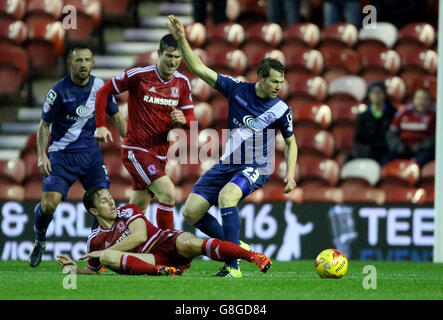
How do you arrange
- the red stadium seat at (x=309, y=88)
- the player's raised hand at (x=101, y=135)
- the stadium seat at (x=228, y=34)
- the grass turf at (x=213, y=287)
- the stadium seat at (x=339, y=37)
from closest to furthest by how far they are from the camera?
the grass turf at (x=213, y=287) → the player's raised hand at (x=101, y=135) → the red stadium seat at (x=309, y=88) → the stadium seat at (x=339, y=37) → the stadium seat at (x=228, y=34)

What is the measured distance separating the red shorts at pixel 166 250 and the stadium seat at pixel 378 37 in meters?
6.73

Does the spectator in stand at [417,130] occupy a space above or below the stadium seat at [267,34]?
below

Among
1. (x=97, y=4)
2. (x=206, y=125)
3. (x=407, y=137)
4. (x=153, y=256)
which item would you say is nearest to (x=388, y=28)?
(x=407, y=137)

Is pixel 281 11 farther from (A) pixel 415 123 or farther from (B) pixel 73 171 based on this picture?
(B) pixel 73 171

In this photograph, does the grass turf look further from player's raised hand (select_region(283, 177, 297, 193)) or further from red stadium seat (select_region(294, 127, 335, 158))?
red stadium seat (select_region(294, 127, 335, 158))

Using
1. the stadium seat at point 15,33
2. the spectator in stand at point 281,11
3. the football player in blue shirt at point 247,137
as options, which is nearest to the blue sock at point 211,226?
the football player in blue shirt at point 247,137

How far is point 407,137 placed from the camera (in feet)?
38.8

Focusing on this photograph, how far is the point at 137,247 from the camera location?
7.39 m

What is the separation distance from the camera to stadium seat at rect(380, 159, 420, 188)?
11.5 m

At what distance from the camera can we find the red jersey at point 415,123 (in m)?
11.8

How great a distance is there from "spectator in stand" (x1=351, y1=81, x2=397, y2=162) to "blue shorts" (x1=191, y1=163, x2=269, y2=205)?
13.4 ft

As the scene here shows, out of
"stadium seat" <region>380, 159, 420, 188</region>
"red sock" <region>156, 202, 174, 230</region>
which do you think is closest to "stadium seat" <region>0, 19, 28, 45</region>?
"stadium seat" <region>380, 159, 420, 188</region>

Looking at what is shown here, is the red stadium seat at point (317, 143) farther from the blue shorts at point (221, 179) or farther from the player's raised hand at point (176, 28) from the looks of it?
the player's raised hand at point (176, 28)

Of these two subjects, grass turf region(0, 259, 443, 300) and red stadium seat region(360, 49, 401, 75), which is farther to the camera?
red stadium seat region(360, 49, 401, 75)
